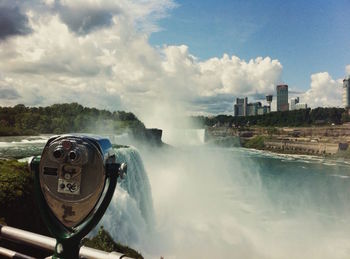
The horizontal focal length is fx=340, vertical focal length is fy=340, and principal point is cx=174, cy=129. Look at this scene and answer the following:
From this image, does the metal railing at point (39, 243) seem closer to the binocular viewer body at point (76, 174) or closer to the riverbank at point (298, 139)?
the binocular viewer body at point (76, 174)

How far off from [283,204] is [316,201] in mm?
5208

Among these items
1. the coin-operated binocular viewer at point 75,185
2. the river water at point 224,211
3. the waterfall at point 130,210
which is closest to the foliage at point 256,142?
the river water at point 224,211

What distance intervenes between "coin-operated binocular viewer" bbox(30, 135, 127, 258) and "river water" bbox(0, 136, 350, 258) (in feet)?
38.7

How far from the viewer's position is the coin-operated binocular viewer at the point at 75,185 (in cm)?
181

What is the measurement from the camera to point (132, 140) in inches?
1994

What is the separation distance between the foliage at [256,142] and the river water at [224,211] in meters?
50.9

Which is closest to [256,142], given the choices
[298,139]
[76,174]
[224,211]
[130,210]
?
[298,139]

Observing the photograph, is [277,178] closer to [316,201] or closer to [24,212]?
[316,201]

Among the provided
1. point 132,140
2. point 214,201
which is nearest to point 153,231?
point 214,201

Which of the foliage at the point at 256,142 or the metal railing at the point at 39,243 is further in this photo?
the foliage at the point at 256,142

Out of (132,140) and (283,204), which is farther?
(132,140)

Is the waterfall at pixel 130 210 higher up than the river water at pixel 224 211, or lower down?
higher up

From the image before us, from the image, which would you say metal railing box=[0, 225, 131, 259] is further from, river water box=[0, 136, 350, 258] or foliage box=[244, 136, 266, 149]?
foliage box=[244, 136, 266, 149]

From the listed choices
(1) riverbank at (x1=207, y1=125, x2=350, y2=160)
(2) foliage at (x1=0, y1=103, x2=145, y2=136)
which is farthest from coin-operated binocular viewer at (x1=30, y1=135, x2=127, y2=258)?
(1) riverbank at (x1=207, y1=125, x2=350, y2=160)
